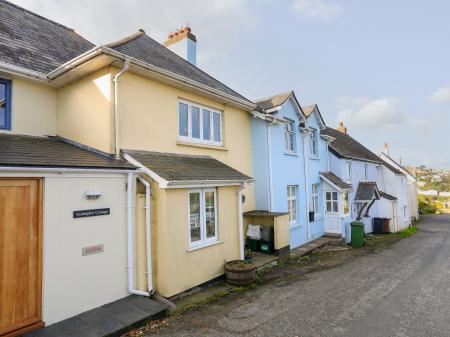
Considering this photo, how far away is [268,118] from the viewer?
12.3 metres

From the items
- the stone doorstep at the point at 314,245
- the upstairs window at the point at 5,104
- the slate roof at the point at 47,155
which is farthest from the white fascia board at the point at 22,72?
the stone doorstep at the point at 314,245

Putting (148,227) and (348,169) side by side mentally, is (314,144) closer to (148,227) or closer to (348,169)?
(348,169)

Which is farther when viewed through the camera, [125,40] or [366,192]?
[366,192]

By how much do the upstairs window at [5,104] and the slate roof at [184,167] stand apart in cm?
330

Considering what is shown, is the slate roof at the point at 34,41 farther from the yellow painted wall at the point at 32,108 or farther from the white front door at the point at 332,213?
the white front door at the point at 332,213

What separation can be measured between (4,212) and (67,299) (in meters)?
2.12

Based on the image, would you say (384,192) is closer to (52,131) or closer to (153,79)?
(153,79)

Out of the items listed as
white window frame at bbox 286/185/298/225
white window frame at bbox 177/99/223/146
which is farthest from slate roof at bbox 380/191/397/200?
white window frame at bbox 177/99/223/146

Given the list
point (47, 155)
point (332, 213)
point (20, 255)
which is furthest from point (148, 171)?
point (332, 213)

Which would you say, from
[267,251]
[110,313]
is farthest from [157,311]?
[267,251]

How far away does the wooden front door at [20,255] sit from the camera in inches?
205

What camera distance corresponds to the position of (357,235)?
16.2 meters

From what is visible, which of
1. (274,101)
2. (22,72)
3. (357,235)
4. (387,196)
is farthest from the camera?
(387,196)

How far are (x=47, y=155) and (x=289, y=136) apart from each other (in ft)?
35.4
